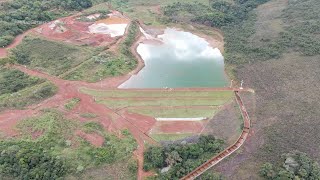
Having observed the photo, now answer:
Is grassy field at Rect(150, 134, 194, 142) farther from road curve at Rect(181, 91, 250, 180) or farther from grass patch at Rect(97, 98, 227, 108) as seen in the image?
grass patch at Rect(97, 98, 227, 108)

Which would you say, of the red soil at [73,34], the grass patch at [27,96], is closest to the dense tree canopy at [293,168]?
the grass patch at [27,96]

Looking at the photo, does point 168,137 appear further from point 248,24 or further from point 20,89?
point 248,24

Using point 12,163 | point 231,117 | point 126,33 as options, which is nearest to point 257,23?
point 126,33

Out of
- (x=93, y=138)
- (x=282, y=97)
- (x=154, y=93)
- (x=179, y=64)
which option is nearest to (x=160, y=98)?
(x=154, y=93)

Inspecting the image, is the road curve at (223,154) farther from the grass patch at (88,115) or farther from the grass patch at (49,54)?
the grass patch at (49,54)

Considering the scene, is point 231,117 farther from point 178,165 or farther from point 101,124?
point 101,124

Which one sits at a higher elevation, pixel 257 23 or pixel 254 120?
pixel 257 23
